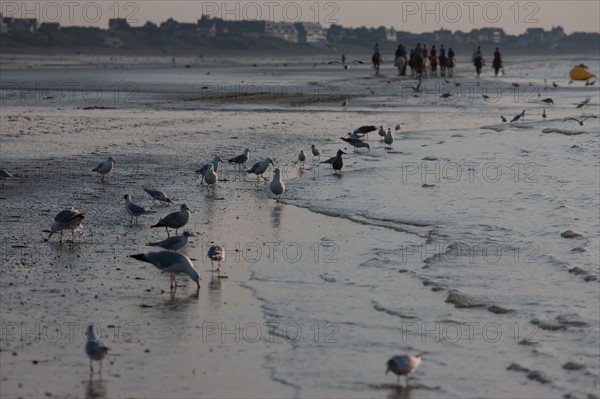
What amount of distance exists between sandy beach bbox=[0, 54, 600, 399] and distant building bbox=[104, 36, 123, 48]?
130 meters

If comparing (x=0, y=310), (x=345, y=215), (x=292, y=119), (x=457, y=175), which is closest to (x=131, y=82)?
(x=292, y=119)

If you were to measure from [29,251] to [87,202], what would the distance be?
3.17 m

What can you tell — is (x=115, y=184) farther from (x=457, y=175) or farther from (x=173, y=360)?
(x=173, y=360)

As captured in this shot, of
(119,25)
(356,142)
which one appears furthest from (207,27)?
(356,142)

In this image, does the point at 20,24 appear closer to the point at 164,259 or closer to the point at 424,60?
the point at 424,60

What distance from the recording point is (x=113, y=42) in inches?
5950

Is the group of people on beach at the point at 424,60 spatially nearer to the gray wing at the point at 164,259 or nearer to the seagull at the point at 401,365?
the gray wing at the point at 164,259

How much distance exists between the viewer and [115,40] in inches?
5994

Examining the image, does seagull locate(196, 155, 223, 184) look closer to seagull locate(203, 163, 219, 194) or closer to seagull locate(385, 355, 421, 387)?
Answer: seagull locate(203, 163, 219, 194)

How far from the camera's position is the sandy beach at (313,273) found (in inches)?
277

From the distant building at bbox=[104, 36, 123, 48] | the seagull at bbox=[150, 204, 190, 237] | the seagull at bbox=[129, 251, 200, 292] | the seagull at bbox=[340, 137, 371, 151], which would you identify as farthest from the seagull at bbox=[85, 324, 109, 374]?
the distant building at bbox=[104, 36, 123, 48]

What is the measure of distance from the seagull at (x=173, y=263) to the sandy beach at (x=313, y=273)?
0.16m

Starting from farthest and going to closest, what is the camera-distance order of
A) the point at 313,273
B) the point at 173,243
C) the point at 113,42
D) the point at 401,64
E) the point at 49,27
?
the point at 49,27, the point at 113,42, the point at 401,64, the point at 173,243, the point at 313,273

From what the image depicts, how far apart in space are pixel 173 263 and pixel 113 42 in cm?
14561
